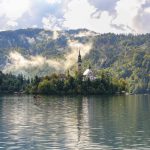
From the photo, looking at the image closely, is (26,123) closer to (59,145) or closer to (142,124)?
(142,124)

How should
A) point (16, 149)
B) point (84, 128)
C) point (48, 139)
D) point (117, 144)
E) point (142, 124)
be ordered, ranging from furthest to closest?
point (142, 124) < point (84, 128) < point (48, 139) < point (117, 144) < point (16, 149)

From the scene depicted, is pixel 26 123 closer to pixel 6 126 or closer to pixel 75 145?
pixel 6 126

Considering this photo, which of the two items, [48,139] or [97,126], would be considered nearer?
[48,139]

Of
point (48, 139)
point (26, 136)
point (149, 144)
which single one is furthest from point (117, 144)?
point (26, 136)

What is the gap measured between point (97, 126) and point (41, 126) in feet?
35.2

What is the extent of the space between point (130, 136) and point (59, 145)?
14.3 metres

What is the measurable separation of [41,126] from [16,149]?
27.5 meters

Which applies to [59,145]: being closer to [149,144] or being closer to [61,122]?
[149,144]

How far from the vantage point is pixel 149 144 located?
69312 millimetres

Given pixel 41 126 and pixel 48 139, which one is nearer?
pixel 48 139

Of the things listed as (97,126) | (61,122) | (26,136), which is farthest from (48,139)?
(61,122)

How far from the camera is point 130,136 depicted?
77.2 m

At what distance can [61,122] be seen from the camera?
10081 centimetres

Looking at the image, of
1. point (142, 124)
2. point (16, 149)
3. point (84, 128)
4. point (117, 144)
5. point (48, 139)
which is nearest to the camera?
point (16, 149)
